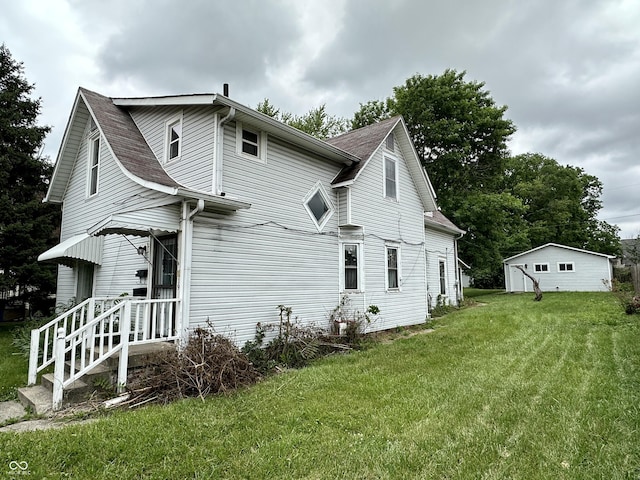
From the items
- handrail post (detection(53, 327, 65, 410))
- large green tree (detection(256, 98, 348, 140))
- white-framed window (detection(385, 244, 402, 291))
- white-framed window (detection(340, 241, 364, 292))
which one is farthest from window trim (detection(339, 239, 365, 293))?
large green tree (detection(256, 98, 348, 140))

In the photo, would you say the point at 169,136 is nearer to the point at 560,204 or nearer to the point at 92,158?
the point at 92,158

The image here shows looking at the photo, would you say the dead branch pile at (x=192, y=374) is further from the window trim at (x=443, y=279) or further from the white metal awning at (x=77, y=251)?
the window trim at (x=443, y=279)

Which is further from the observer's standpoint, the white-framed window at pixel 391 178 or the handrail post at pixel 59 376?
the white-framed window at pixel 391 178

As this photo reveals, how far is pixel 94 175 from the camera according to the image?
9758mm

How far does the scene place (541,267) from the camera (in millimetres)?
27047

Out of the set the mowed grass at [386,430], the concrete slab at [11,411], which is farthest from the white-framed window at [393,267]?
the concrete slab at [11,411]

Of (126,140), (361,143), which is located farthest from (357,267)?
(126,140)

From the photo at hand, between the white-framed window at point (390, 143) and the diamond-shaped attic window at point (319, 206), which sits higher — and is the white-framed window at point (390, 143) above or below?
above

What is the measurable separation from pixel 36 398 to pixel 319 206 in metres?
7.05

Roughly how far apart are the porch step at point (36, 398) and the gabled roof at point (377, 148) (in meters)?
7.70

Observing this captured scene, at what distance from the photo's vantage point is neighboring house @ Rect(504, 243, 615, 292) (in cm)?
2502

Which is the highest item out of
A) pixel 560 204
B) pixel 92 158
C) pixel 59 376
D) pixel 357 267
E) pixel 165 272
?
pixel 560 204

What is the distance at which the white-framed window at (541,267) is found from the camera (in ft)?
88.1

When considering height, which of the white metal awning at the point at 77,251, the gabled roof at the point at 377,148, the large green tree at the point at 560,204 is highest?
the large green tree at the point at 560,204
